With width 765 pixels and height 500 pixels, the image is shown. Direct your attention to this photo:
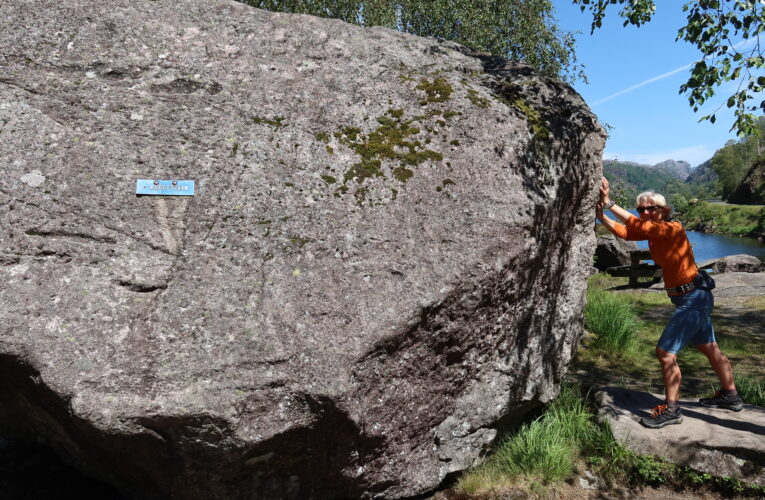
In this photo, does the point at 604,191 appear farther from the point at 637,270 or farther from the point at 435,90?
the point at 637,270

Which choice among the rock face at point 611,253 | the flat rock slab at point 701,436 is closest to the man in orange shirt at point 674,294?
the flat rock slab at point 701,436

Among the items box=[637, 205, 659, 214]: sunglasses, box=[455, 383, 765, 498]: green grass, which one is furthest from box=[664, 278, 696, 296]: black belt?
box=[455, 383, 765, 498]: green grass

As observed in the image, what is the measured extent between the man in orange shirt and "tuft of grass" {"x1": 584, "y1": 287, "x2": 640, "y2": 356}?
2603 millimetres

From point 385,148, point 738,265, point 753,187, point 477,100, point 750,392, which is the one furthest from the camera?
point 753,187

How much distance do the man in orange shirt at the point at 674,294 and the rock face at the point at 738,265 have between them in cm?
1415

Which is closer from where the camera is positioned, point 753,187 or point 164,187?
point 164,187

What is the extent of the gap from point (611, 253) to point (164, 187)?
15.7 m

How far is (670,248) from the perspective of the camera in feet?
15.9

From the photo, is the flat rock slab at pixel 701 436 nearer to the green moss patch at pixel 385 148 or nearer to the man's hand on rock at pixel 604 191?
the man's hand on rock at pixel 604 191

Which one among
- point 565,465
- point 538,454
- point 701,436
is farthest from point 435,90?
point 701,436

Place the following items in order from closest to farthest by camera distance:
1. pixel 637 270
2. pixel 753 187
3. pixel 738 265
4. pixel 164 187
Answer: pixel 164 187, pixel 637 270, pixel 738 265, pixel 753 187

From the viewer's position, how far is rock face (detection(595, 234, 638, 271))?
1684cm

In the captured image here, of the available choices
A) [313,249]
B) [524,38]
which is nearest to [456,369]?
[313,249]

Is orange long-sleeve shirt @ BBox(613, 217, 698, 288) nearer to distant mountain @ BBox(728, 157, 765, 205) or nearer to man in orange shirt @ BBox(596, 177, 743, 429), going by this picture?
man in orange shirt @ BBox(596, 177, 743, 429)
